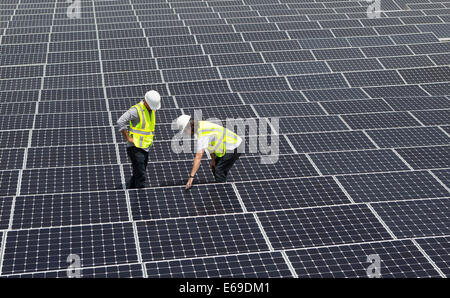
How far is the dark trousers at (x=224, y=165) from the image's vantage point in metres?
11.4

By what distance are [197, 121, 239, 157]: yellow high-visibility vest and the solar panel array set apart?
31.1 inches

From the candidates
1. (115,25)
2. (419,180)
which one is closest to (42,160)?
(419,180)

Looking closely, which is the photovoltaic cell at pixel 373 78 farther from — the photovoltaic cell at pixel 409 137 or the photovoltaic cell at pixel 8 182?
the photovoltaic cell at pixel 8 182

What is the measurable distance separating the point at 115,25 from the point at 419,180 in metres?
16.6

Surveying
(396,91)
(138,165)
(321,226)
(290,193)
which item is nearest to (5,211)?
(138,165)

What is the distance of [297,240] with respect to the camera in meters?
9.12

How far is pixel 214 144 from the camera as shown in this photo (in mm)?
11141

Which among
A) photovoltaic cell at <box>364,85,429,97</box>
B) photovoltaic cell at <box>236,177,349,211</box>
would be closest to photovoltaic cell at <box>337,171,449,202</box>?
photovoltaic cell at <box>236,177,349,211</box>

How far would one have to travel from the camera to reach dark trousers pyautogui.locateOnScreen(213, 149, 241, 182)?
11398 mm

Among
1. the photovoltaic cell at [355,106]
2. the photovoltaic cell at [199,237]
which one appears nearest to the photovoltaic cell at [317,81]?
the photovoltaic cell at [355,106]

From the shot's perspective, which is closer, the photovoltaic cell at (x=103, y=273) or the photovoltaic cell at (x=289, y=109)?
the photovoltaic cell at (x=103, y=273)

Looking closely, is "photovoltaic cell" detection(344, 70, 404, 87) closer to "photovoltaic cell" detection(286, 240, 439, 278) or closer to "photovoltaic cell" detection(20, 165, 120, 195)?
"photovoltaic cell" detection(20, 165, 120, 195)

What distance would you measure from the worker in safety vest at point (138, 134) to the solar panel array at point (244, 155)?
0.38 m
